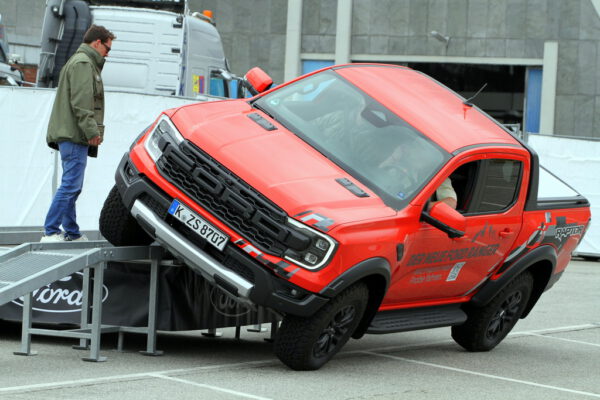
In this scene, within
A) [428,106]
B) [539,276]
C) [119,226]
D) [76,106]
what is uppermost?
[428,106]

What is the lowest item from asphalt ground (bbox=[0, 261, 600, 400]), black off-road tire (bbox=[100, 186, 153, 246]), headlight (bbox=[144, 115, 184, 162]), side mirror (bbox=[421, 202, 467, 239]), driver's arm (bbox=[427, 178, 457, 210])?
asphalt ground (bbox=[0, 261, 600, 400])

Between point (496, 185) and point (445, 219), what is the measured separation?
43.1 inches

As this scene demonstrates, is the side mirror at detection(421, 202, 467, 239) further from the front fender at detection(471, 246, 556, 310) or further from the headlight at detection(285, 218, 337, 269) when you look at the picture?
the front fender at detection(471, 246, 556, 310)

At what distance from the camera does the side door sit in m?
8.16

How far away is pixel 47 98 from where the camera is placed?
1449 centimetres

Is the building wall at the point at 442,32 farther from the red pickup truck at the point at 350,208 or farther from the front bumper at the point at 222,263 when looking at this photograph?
the front bumper at the point at 222,263

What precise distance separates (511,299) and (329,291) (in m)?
2.74

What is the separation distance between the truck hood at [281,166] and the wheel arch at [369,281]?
0.31 metres

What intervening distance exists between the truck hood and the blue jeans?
1325mm

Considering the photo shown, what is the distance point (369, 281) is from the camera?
308 inches

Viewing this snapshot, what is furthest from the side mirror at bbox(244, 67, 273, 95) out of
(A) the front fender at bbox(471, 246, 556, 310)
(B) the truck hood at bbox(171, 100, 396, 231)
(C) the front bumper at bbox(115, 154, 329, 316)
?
(A) the front fender at bbox(471, 246, 556, 310)

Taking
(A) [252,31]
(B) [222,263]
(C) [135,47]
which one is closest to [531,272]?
(B) [222,263]

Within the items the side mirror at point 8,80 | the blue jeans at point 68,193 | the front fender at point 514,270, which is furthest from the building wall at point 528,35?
the blue jeans at point 68,193

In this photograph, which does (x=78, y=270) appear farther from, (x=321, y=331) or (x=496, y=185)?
(x=496, y=185)
